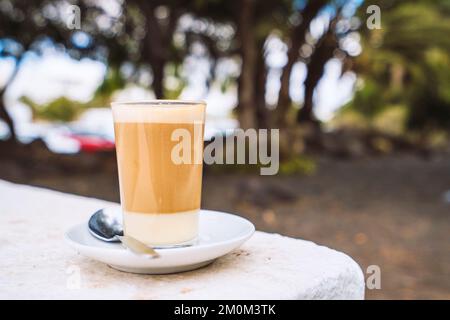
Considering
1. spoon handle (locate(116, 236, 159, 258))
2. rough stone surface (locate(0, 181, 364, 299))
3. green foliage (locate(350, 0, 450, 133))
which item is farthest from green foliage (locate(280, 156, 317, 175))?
spoon handle (locate(116, 236, 159, 258))

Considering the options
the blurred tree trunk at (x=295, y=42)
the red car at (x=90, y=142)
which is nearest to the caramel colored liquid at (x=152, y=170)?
the blurred tree trunk at (x=295, y=42)

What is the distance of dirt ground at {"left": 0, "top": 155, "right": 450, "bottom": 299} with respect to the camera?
11.0 feet

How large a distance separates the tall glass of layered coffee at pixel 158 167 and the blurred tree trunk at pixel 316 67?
7874 millimetres

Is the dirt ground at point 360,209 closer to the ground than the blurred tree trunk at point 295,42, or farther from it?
closer to the ground

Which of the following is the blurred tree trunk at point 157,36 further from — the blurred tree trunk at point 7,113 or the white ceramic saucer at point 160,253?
the white ceramic saucer at point 160,253

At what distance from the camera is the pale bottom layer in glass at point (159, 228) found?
63 cm

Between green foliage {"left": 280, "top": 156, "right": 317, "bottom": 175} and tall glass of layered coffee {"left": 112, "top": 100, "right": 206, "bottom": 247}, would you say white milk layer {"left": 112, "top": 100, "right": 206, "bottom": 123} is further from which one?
green foliage {"left": 280, "top": 156, "right": 317, "bottom": 175}

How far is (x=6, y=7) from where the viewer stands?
786 cm

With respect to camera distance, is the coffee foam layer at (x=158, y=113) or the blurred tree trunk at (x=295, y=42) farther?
the blurred tree trunk at (x=295, y=42)

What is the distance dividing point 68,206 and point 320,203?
4.62m

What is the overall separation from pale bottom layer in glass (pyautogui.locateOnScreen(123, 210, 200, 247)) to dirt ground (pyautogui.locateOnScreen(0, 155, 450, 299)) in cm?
247

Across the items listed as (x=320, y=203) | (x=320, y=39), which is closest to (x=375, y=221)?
(x=320, y=203)
